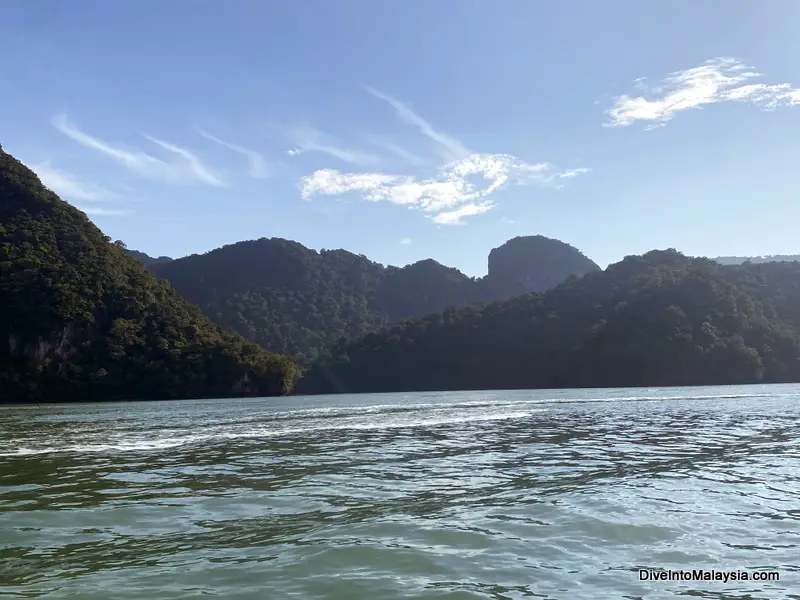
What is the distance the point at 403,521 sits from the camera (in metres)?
10.2

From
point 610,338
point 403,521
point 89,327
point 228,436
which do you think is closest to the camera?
point 403,521

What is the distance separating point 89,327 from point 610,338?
86.9m

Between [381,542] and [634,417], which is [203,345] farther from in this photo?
[381,542]

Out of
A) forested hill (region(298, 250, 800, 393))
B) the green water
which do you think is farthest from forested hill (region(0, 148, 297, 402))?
the green water

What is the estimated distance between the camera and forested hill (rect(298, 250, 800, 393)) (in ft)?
372

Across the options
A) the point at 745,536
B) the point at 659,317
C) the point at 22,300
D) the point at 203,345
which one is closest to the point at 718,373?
the point at 659,317

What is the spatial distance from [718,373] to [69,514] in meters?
116

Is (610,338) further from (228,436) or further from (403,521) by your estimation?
(403,521)

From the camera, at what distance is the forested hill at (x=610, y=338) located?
372 ft

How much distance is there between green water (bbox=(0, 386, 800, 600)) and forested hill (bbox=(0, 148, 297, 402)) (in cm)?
8416

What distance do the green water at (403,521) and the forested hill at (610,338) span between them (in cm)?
10060

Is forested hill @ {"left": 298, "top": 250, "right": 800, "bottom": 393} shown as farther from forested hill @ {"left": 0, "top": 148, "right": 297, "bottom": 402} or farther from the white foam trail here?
the white foam trail

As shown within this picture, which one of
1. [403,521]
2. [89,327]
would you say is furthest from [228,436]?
[89,327]

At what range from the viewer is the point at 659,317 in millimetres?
120125
